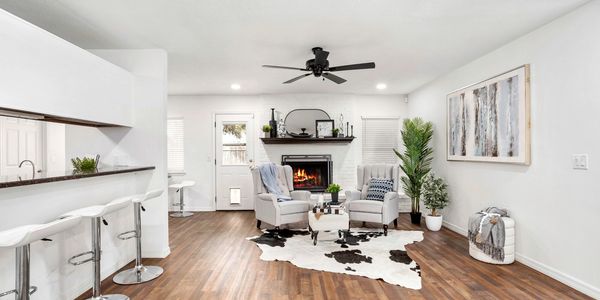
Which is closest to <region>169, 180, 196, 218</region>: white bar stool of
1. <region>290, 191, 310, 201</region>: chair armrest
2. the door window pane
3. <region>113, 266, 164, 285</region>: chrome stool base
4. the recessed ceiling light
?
the door window pane

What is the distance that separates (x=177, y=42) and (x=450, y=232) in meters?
4.51

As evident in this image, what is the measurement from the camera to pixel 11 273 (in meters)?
2.03

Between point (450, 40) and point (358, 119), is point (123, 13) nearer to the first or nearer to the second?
point (450, 40)

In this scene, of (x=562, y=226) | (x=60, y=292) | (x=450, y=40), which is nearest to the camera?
(x=60, y=292)

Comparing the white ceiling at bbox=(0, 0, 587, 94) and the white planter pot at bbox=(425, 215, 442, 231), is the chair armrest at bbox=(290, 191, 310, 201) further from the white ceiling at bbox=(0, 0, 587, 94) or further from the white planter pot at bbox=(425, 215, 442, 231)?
the white ceiling at bbox=(0, 0, 587, 94)

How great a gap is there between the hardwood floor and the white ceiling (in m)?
2.44

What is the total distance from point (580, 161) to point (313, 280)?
103 inches

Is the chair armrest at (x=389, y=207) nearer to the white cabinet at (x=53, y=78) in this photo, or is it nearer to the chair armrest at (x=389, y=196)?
the chair armrest at (x=389, y=196)

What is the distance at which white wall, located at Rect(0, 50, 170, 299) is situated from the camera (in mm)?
2264

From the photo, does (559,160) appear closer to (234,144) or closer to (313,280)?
(313,280)

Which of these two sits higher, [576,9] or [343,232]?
[576,9]

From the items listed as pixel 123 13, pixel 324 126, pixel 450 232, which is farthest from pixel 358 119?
pixel 123 13

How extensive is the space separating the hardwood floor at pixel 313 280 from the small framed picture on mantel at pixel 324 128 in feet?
9.64

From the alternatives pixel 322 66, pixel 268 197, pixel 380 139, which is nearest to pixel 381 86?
pixel 380 139
